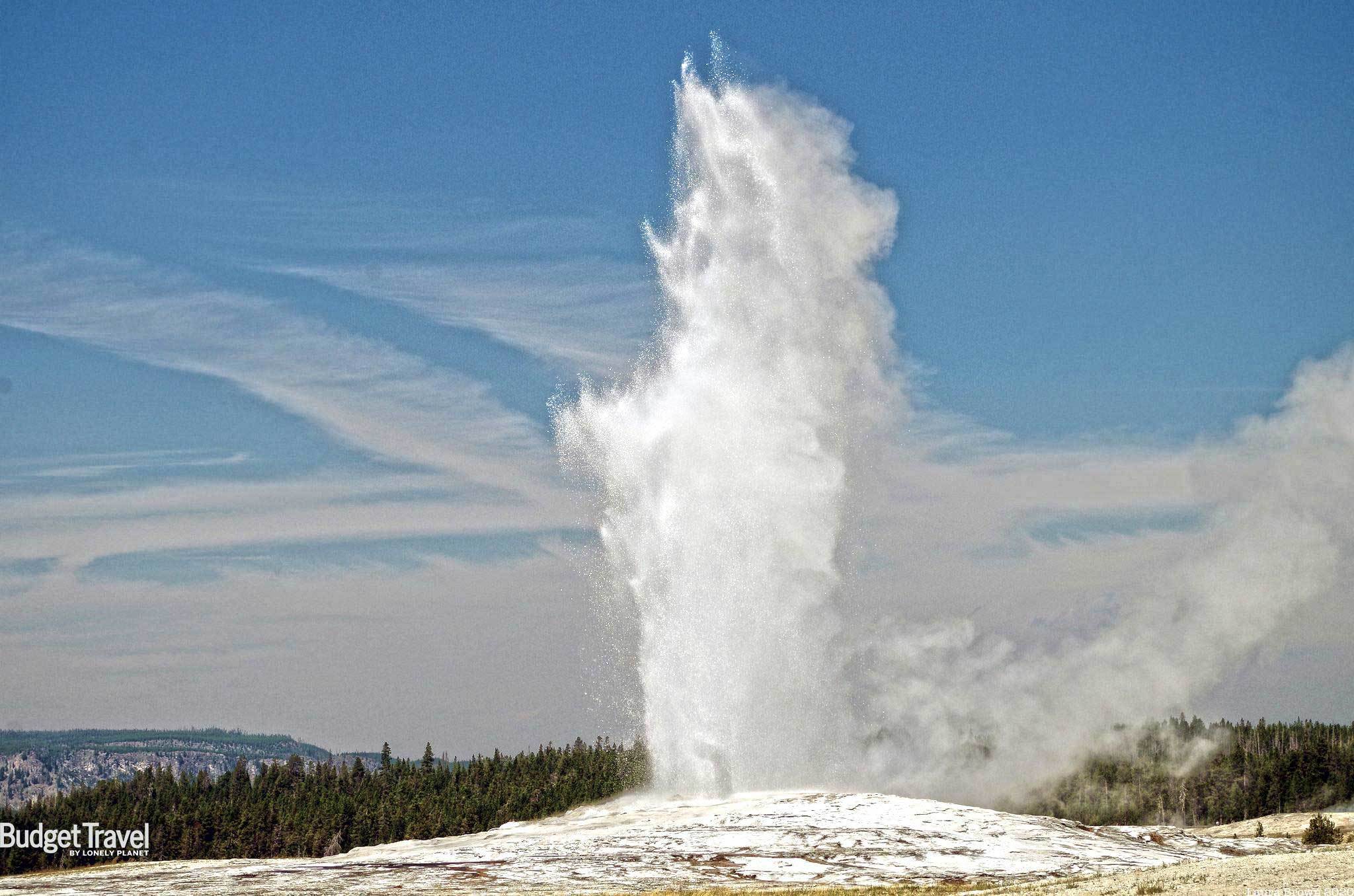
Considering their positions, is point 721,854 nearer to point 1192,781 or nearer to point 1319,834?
point 1319,834

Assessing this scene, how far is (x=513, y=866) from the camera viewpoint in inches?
2815

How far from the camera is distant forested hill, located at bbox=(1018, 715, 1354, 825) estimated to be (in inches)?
6462

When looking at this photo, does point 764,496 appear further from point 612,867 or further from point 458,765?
point 458,765

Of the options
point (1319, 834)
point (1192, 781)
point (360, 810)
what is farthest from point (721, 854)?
point (1192, 781)

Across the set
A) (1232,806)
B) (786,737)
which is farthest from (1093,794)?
(786,737)

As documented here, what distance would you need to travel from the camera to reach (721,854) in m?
72.8

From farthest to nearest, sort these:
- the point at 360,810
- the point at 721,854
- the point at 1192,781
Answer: the point at 1192,781, the point at 360,810, the point at 721,854

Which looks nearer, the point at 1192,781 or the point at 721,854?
the point at 721,854

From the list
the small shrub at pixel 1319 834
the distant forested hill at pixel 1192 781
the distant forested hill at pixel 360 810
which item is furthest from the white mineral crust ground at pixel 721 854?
the distant forested hill at pixel 1192 781

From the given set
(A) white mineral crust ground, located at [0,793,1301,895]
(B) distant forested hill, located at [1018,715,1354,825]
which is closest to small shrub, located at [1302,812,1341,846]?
(A) white mineral crust ground, located at [0,793,1301,895]

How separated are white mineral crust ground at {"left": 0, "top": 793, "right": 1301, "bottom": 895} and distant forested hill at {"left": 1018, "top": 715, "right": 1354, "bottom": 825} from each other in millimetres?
83175

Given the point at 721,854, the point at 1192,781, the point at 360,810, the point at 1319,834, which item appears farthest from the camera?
the point at 1192,781

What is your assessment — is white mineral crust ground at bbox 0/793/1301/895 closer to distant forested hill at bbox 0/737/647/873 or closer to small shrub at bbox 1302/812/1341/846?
small shrub at bbox 1302/812/1341/846

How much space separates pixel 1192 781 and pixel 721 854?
421 feet
